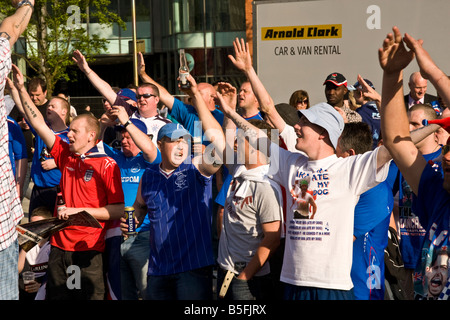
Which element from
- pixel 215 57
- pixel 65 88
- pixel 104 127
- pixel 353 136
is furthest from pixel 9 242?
pixel 65 88

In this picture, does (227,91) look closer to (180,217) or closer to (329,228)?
(180,217)

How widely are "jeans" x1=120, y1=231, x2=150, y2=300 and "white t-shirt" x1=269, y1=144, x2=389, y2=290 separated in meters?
2.02

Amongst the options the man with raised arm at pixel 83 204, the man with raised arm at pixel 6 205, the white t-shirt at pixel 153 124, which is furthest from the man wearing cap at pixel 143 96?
the man with raised arm at pixel 6 205

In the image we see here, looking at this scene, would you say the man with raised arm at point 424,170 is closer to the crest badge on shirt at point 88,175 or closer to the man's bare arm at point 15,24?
the man's bare arm at point 15,24

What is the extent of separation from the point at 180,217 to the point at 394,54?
260 centimetres

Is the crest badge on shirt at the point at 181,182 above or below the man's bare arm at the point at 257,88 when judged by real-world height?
below

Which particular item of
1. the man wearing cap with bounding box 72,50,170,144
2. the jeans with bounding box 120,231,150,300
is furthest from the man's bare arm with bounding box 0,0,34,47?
the man wearing cap with bounding box 72,50,170,144

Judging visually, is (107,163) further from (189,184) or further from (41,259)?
(41,259)

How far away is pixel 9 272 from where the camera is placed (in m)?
3.49

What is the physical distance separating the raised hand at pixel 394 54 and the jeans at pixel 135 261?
3.37 metres

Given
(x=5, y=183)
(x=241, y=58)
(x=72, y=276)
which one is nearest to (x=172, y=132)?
(x=241, y=58)

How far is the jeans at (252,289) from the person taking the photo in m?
4.89

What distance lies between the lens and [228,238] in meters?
5.12

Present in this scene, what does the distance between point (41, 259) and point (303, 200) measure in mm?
3445
